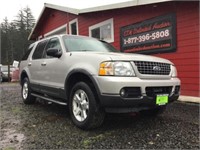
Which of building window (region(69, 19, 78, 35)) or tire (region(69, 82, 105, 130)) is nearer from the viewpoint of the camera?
tire (region(69, 82, 105, 130))

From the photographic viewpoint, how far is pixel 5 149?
3.92 metres

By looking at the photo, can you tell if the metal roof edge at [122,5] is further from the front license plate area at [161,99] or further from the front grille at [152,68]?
the front license plate area at [161,99]

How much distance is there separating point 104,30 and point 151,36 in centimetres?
304

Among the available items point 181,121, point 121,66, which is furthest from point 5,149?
point 181,121

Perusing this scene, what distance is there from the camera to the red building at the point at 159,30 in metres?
7.70

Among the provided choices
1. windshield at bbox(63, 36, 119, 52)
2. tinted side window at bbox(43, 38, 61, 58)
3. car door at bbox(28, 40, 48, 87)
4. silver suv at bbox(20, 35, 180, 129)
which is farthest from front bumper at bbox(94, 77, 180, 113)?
car door at bbox(28, 40, 48, 87)

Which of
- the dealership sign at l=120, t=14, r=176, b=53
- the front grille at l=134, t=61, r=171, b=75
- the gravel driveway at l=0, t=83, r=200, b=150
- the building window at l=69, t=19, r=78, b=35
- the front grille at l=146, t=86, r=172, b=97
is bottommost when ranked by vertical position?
the gravel driveway at l=0, t=83, r=200, b=150

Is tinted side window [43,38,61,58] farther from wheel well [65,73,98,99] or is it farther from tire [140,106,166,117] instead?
tire [140,106,166,117]

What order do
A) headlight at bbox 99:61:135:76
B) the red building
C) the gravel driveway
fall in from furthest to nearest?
1. the red building
2. headlight at bbox 99:61:135:76
3. the gravel driveway

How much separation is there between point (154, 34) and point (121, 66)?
15.9ft

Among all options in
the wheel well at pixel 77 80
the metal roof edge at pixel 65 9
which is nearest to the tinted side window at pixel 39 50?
the wheel well at pixel 77 80

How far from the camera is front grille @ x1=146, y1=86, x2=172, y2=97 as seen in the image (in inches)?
175

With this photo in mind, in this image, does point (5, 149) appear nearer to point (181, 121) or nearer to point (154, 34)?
point (181, 121)

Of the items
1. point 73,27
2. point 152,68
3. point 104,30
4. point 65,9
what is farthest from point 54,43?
point 73,27
